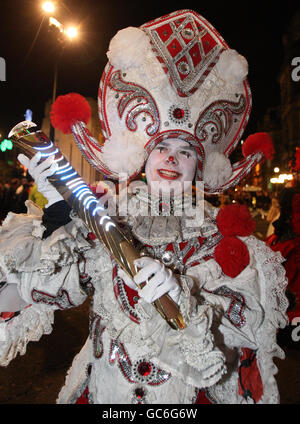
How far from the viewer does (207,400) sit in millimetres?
1499

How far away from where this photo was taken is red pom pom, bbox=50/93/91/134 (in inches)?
69.3

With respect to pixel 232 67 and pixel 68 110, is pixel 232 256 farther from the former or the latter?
pixel 68 110

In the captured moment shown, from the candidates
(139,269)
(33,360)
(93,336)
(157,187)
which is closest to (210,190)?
(157,187)

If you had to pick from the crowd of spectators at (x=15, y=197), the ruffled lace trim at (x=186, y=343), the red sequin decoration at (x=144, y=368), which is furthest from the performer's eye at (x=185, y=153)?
the crowd of spectators at (x=15, y=197)

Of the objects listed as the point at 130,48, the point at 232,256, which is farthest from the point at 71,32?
the point at 232,256

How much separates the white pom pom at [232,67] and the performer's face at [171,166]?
0.43m

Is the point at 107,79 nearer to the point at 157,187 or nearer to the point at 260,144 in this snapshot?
the point at 157,187

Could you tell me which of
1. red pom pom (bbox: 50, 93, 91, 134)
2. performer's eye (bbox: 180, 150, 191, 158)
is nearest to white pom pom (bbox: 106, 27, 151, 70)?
red pom pom (bbox: 50, 93, 91, 134)

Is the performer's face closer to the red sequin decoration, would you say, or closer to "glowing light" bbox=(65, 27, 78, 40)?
the red sequin decoration

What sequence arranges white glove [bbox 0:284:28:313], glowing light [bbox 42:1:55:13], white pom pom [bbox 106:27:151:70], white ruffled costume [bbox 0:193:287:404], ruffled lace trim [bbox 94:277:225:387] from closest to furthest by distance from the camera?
ruffled lace trim [bbox 94:277:225:387] → white ruffled costume [bbox 0:193:287:404] → white glove [bbox 0:284:28:313] → white pom pom [bbox 106:27:151:70] → glowing light [bbox 42:1:55:13]

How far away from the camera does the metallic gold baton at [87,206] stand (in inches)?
49.2

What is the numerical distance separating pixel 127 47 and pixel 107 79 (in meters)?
0.20

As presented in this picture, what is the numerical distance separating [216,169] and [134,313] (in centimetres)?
93

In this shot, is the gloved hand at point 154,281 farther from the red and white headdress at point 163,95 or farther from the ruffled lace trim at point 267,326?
the red and white headdress at point 163,95
